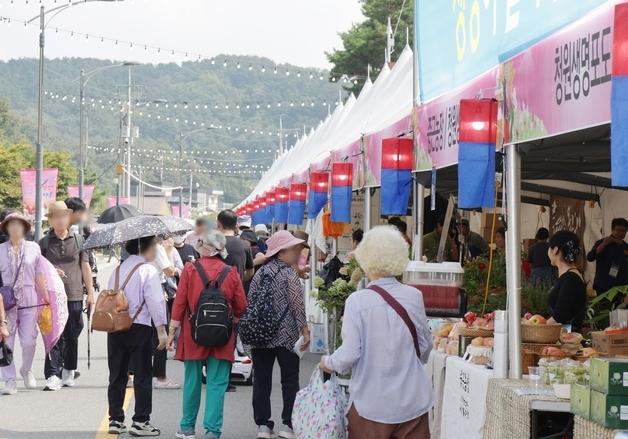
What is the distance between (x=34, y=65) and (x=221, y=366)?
14883cm

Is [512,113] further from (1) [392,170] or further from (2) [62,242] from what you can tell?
(2) [62,242]

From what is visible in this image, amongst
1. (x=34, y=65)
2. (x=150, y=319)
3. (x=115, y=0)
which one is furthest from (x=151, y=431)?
(x=34, y=65)

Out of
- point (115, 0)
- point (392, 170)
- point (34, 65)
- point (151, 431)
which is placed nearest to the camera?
point (151, 431)

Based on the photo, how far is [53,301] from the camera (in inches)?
502

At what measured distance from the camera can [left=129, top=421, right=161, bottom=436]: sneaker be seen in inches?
402

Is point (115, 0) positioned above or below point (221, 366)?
above

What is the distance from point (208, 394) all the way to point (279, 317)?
2.81ft

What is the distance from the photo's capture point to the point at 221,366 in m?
9.88

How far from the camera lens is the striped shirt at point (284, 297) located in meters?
9.84

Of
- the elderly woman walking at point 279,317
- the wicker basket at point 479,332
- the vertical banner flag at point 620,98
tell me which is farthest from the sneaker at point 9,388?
the vertical banner flag at point 620,98

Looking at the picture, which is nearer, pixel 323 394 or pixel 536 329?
pixel 323 394

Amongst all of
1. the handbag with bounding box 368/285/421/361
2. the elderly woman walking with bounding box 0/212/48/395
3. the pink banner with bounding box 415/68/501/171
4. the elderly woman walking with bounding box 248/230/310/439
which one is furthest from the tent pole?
the elderly woman walking with bounding box 0/212/48/395

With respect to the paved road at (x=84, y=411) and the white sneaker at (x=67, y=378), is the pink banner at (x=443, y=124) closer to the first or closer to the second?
the paved road at (x=84, y=411)

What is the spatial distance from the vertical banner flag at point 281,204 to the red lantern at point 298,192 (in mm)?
2810
